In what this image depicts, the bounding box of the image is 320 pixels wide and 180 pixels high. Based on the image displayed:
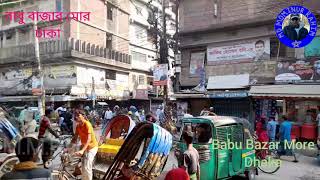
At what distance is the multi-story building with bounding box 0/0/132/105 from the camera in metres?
31.8

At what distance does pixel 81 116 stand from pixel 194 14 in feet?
59.4

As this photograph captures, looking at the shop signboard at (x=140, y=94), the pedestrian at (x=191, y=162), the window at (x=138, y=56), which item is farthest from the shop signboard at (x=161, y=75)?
Result: the window at (x=138, y=56)

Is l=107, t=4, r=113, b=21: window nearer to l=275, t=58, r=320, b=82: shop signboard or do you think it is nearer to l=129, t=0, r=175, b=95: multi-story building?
l=129, t=0, r=175, b=95: multi-story building

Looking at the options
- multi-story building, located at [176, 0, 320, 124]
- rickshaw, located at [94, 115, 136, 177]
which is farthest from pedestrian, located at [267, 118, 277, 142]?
rickshaw, located at [94, 115, 136, 177]

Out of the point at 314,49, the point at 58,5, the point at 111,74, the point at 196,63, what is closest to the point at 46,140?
the point at 314,49

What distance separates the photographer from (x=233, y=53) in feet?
73.5

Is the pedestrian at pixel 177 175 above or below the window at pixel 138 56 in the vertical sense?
below

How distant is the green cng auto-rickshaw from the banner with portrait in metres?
14.6

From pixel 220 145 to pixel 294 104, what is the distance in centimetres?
1280

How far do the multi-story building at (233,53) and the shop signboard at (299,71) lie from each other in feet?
0.18

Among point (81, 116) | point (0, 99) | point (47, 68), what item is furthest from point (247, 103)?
point (0, 99)

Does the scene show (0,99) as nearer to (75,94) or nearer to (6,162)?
(75,94)

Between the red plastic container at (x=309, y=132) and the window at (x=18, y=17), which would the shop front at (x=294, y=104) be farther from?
the window at (x=18, y=17)

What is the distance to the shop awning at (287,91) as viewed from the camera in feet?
57.3
